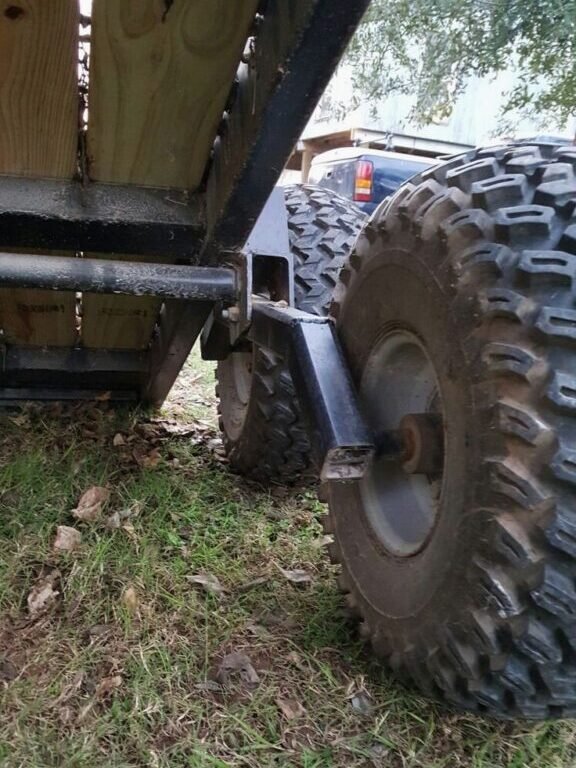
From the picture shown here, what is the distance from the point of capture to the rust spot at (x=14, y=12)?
4.84ft

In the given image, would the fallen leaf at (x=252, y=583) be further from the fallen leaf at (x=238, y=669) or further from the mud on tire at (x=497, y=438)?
the mud on tire at (x=497, y=438)

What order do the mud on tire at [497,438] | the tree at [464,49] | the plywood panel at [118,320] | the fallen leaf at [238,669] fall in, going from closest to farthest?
the mud on tire at [497,438], the fallen leaf at [238,669], the plywood panel at [118,320], the tree at [464,49]

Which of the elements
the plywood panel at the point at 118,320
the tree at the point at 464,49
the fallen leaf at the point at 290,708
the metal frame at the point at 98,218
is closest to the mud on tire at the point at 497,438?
the fallen leaf at the point at 290,708

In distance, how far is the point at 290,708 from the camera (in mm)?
1685

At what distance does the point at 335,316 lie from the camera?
1996 millimetres

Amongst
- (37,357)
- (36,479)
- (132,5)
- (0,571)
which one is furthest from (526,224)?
(37,357)

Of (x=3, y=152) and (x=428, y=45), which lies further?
(x=428, y=45)

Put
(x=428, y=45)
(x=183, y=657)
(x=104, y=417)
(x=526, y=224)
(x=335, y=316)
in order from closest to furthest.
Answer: (x=526, y=224), (x=183, y=657), (x=335, y=316), (x=104, y=417), (x=428, y=45)

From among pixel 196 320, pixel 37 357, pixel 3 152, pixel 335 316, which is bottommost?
pixel 37 357

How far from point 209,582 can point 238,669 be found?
384 millimetres

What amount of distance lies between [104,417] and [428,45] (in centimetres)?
689

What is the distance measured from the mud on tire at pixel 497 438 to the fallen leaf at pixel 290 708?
25 cm

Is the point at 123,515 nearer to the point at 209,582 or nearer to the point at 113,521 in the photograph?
the point at 113,521

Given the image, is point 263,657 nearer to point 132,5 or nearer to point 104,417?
point 132,5
